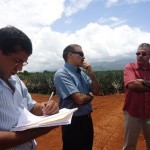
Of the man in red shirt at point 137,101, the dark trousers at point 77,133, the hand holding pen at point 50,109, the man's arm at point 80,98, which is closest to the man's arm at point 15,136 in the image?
the hand holding pen at point 50,109

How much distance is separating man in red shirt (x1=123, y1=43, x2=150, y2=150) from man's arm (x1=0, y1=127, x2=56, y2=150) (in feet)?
10.5

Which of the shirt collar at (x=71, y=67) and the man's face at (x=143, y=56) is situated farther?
the man's face at (x=143, y=56)

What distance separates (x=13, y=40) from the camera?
2.30m

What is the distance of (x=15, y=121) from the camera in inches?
87.7

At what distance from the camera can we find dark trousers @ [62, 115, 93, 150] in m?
4.43

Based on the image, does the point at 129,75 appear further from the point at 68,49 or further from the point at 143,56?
the point at 68,49

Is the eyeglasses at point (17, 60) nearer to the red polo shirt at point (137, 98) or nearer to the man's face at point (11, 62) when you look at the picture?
the man's face at point (11, 62)

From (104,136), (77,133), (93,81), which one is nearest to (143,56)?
(93,81)

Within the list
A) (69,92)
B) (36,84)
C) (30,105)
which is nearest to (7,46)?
(30,105)

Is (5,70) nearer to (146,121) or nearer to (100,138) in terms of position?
(146,121)

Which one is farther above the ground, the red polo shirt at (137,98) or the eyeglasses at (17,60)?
the eyeglasses at (17,60)

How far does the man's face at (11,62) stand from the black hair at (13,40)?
0.09 ft

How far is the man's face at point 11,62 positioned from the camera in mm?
2291

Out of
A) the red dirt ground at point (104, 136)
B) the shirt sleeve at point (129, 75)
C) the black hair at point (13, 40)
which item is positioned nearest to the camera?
the black hair at point (13, 40)
